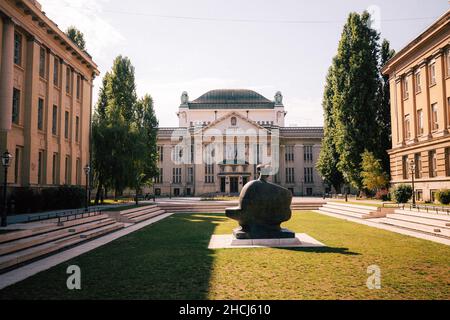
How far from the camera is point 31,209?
21.8 metres

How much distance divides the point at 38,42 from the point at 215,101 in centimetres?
5948

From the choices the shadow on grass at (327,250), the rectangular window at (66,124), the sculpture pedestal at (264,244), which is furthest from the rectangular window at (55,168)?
the shadow on grass at (327,250)

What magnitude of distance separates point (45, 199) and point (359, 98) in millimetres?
30937

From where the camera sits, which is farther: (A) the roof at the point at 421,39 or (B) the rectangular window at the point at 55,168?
(B) the rectangular window at the point at 55,168

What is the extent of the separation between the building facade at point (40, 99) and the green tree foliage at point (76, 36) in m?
7.12

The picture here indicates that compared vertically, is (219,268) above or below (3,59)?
below

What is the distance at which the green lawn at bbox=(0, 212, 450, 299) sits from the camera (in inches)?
269

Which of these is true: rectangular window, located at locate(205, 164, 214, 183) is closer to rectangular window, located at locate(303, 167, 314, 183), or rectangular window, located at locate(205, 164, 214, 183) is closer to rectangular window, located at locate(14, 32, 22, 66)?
rectangular window, located at locate(303, 167, 314, 183)

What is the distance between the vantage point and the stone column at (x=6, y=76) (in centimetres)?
1991

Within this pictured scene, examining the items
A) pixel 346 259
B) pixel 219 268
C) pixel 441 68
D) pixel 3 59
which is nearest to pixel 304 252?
pixel 346 259

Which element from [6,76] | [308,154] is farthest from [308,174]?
[6,76]

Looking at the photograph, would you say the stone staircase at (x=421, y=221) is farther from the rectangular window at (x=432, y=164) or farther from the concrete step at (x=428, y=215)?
the rectangular window at (x=432, y=164)

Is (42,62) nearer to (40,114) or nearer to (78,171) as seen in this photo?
(40,114)
